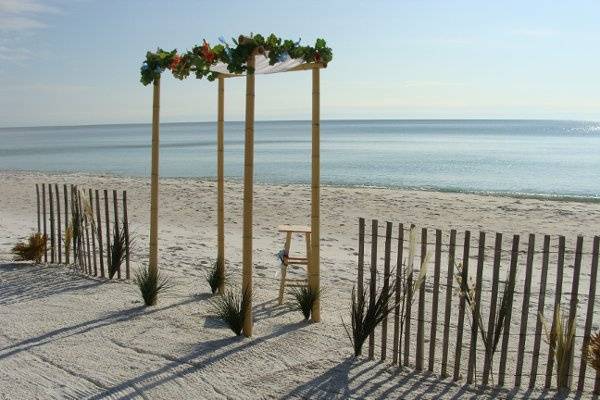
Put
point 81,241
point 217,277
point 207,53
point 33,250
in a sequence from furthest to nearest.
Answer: point 33,250 → point 81,241 → point 217,277 → point 207,53

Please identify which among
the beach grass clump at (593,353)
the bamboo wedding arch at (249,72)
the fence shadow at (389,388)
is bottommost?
the fence shadow at (389,388)

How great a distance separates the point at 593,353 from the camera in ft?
15.4

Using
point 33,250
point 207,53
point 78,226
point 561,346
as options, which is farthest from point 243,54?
point 33,250

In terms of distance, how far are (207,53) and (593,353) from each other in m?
4.05

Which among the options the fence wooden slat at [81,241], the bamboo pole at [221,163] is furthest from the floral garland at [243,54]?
the fence wooden slat at [81,241]

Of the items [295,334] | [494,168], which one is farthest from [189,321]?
[494,168]

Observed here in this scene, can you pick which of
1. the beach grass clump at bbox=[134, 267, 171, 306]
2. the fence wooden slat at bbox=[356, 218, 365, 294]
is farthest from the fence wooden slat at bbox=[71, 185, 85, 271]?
the fence wooden slat at bbox=[356, 218, 365, 294]

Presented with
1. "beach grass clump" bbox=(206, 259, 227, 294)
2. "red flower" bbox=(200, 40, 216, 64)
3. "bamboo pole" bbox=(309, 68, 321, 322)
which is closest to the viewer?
"bamboo pole" bbox=(309, 68, 321, 322)

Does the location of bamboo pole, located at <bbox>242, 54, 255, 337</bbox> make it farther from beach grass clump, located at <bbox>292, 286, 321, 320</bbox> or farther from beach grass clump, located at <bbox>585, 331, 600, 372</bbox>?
beach grass clump, located at <bbox>585, 331, 600, 372</bbox>

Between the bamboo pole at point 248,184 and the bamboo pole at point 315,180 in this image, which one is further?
the bamboo pole at point 315,180

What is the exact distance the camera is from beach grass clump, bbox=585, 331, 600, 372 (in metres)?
4.59

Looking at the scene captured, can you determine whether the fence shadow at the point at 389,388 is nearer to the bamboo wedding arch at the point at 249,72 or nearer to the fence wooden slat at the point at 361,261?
the fence wooden slat at the point at 361,261

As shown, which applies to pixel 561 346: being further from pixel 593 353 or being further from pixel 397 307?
pixel 397 307

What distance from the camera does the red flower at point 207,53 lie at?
6.09 m
